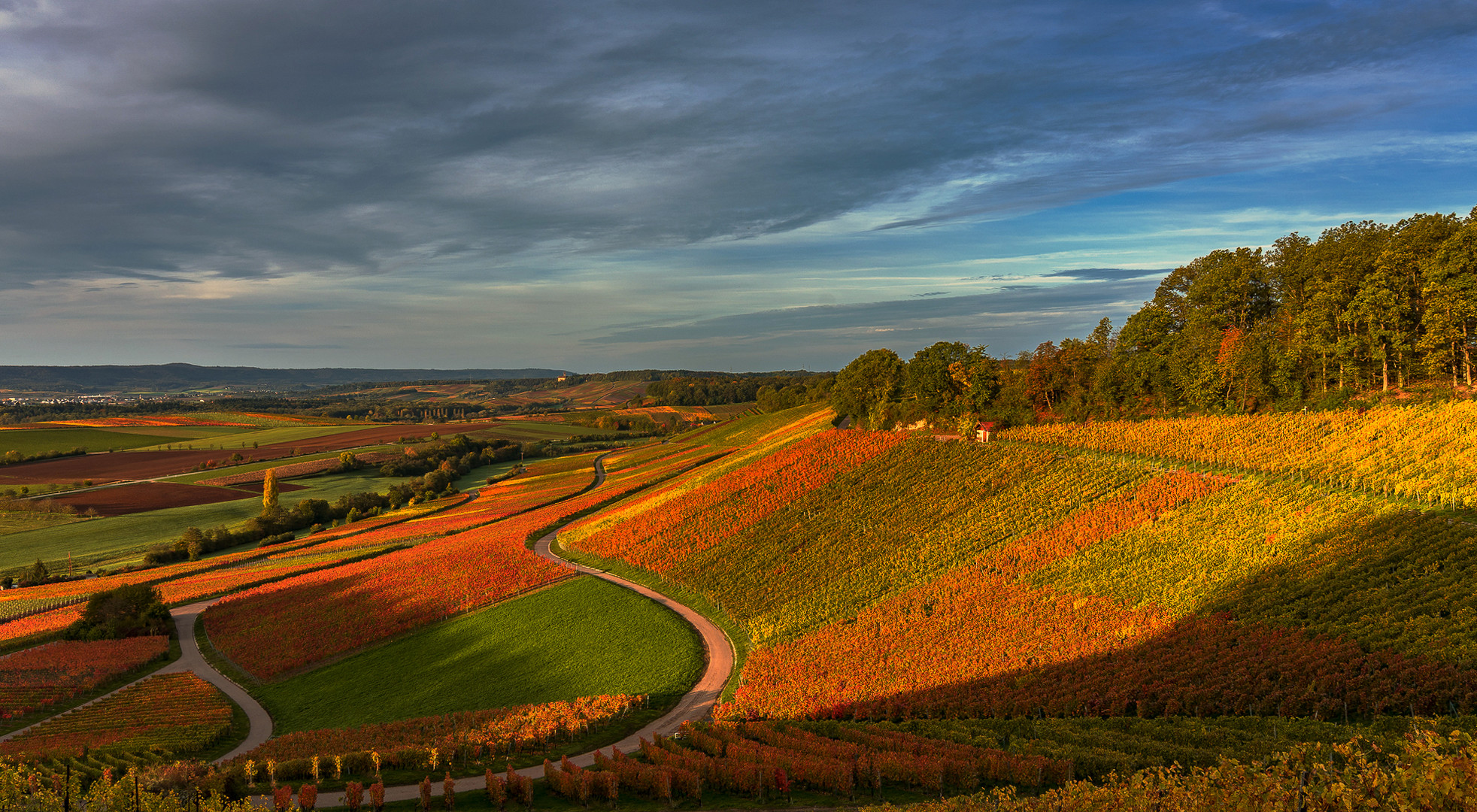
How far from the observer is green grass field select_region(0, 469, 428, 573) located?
7800 centimetres

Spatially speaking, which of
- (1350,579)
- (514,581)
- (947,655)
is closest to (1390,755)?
(947,655)

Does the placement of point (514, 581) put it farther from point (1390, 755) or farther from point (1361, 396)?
point (1361, 396)

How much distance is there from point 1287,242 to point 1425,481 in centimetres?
4064

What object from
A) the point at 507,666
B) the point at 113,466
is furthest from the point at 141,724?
the point at 113,466

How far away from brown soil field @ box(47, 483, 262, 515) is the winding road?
57879mm

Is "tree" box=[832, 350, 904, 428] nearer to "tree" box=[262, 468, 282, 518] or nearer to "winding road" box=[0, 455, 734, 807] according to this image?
"winding road" box=[0, 455, 734, 807]

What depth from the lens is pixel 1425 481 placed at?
1521 inches

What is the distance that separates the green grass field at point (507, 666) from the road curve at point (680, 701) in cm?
81

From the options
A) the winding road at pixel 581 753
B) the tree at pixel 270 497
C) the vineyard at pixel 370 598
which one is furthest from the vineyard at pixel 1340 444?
the tree at pixel 270 497

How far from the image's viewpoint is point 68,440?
154 metres

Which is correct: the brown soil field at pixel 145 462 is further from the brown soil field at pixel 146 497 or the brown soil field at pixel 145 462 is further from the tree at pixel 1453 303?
the tree at pixel 1453 303

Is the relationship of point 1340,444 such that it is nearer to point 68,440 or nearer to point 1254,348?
point 1254,348

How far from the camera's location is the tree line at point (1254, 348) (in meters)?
53.9

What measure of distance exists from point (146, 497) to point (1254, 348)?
144694 mm
